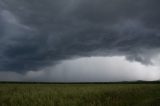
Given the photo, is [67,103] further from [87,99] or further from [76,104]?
[87,99]

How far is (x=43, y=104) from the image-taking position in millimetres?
15617

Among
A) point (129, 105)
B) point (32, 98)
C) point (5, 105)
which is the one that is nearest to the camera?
point (5, 105)

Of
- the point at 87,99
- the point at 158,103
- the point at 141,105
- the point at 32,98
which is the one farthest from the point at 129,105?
the point at 32,98

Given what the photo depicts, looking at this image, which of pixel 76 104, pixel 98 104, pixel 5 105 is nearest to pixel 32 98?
pixel 5 105

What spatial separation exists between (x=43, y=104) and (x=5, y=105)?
2.87 metres

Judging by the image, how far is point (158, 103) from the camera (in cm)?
1574

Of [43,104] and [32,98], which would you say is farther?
[32,98]

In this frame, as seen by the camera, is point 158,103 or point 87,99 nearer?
point 158,103

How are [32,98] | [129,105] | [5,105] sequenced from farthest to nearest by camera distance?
[32,98]
[129,105]
[5,105]

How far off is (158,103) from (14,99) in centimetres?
1184

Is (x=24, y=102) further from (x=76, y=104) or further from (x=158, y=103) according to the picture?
(x=158, y=103)

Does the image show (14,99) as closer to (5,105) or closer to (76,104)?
(5,105)

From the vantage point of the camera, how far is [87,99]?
1828cm

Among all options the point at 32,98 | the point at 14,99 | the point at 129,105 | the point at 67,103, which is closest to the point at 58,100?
the point at 67,103
